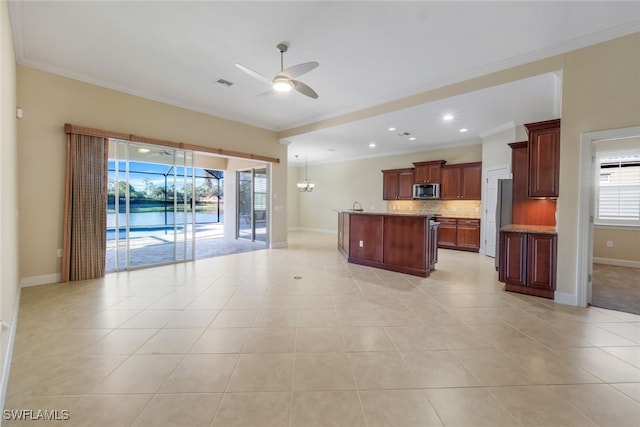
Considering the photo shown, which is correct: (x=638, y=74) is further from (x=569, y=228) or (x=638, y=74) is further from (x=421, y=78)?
(x=421, y=78)

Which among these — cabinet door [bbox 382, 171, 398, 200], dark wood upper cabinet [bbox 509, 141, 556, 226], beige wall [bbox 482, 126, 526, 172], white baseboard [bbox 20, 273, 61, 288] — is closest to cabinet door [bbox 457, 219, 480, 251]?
beige wall [bbox 482, 126, 526, 172]

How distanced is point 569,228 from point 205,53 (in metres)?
5.38

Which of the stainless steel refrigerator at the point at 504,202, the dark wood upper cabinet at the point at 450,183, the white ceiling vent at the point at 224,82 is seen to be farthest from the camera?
the dark wood upper cabinet at the point at 450,183

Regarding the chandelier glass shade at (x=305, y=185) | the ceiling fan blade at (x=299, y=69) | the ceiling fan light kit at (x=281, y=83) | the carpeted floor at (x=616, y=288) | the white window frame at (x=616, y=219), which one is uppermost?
the ceiling fan blade at (x=299, y=69)

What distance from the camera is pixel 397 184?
8.62m

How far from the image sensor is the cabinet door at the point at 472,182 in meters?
7.04

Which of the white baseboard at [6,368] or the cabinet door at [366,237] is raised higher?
the cabinet door at [366,237]

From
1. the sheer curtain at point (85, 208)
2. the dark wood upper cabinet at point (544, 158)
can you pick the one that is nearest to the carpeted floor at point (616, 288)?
the dark wood upper cabinet at point (544, 158)

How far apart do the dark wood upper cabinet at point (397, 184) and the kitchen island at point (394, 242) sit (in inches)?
130

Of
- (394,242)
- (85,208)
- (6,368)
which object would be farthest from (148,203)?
(394,242)

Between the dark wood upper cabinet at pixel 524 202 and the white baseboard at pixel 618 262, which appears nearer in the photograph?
the dark wood upper cabinet at pixel 524 202

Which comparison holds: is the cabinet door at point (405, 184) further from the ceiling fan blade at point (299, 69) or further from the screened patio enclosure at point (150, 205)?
the ceiling fan blade at point (299, 69)

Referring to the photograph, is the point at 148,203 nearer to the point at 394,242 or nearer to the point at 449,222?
the point at 394,242

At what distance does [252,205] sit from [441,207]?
5938mm
